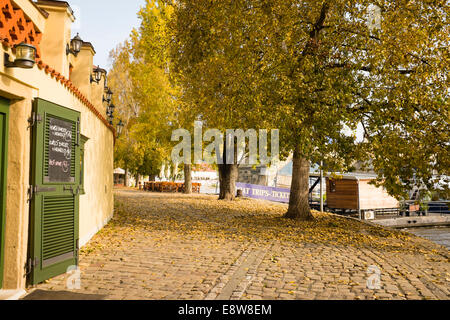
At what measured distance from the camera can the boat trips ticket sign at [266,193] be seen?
91.6 feet

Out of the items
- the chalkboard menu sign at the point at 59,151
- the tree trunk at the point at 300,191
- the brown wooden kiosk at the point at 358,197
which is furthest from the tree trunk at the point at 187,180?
the chalkboard menu sign at the point at 59,151

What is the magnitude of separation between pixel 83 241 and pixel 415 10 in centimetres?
1075

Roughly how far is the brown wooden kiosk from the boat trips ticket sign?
3384 millimetres

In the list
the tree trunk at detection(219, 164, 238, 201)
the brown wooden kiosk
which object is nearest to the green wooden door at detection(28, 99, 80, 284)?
the tree trunk at detection(219, 164, 238, 201)

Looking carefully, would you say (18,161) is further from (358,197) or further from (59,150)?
(358,197)

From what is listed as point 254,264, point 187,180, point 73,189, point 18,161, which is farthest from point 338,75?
point 187,180

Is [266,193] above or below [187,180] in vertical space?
below

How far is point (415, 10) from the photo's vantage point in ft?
33.1

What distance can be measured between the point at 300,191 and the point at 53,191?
10.5 metres

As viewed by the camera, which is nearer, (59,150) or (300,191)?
(59,150)

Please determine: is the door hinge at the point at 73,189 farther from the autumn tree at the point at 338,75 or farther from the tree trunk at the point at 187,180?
the tree trunk at the point at 187,180

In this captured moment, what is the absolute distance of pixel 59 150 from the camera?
5.82 metres

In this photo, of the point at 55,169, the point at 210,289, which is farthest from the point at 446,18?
the point at 55,169

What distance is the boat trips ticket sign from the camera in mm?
27906
